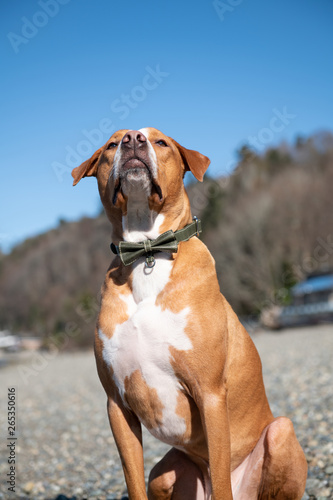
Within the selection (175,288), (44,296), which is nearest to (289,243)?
(44,296)

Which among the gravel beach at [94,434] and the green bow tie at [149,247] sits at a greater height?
the green bow tie at [149,247]

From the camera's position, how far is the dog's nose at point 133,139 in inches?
124

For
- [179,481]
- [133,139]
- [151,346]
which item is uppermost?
[133,139]

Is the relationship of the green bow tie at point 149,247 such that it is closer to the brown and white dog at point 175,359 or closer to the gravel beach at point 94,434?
the brown and white dog at point 175,359

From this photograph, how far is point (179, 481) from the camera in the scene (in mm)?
3455

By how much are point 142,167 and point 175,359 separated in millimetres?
1194

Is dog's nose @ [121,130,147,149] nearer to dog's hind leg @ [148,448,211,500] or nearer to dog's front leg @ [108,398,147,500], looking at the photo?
dog's front leg @ [108,398,147,500]

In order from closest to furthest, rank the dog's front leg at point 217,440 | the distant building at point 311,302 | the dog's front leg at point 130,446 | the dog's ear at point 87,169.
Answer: the dog's front leg at point 217,440 → the dog's front leg at point 130,446 → the dog's ear at point 87,169 → the distant building at point 311,302

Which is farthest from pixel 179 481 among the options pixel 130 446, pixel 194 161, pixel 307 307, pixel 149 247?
pixel 307 307

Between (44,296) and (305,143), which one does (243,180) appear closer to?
(305,143)

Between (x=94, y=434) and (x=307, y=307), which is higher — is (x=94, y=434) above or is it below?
above

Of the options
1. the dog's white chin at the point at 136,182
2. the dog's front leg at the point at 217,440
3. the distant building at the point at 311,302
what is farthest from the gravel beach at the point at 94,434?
the distant building at the point at 311,302

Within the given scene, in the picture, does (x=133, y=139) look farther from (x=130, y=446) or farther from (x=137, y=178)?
(x=130, y=446)

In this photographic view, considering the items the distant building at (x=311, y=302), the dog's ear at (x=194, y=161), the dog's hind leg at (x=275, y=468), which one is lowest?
the distant building at (x=311, y=302)
